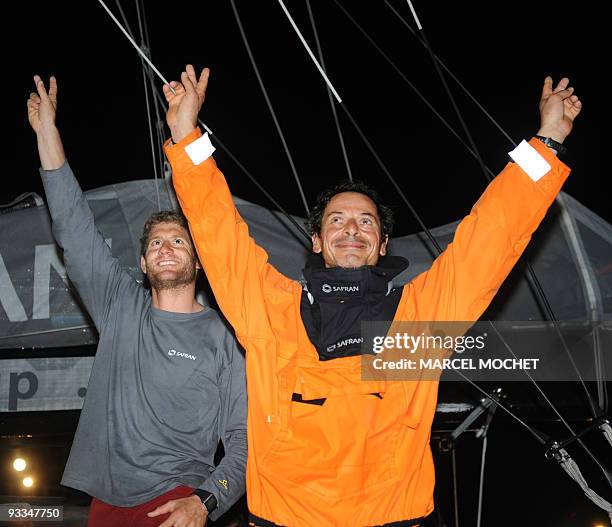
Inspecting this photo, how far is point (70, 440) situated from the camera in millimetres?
3109

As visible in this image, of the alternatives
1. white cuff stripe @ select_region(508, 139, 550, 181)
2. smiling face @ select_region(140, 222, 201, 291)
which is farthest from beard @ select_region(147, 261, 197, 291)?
white cuff stripe @ select_region(508, 139, 550, 181)

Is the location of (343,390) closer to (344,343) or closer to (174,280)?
(344,343)

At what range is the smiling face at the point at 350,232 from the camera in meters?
2.26

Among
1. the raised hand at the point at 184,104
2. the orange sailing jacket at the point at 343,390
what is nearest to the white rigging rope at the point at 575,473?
the orange sailing jacket at the point at 343,390

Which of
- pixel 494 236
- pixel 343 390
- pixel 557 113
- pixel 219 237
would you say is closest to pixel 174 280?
pixel 219 237

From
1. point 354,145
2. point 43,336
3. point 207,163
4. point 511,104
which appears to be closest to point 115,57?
point 354,145

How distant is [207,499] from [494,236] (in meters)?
1.29

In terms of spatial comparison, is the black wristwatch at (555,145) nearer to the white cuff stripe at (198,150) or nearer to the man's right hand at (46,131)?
the white cuff stripe at (198,150)

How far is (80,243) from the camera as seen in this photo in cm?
256

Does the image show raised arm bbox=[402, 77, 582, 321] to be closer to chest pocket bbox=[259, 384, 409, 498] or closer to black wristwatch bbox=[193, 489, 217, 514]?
chest pocket bbox=[259, 384, 409, 498]

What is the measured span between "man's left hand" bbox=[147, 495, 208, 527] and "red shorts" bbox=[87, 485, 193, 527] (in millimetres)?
133

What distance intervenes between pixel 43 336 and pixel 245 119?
9.48 feet

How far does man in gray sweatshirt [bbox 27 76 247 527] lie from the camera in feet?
7.56

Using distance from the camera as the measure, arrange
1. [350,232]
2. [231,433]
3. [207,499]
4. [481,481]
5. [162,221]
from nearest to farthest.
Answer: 1. [207,499]
2. [350,232]
3. [231,433]
4. [162,221]
5. [481,481]
